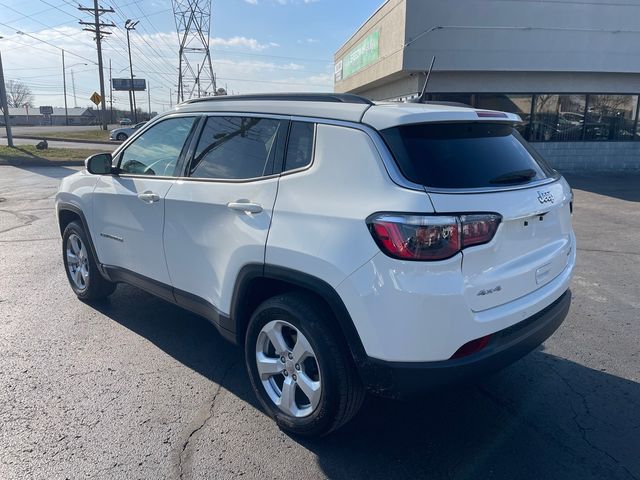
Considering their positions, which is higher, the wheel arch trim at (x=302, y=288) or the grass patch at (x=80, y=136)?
the grass patch at (x=80, y=136)

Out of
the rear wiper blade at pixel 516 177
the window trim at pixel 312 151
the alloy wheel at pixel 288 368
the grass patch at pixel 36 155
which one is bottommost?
the alloy wheel at pixel 288 368

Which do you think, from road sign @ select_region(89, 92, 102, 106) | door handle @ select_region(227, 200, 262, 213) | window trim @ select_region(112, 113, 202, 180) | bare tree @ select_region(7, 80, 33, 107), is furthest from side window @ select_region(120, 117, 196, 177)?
bare tree @ select_region(7, 80, 33, 107)

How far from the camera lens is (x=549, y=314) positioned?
2.83 meters

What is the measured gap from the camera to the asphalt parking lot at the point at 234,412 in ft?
8.52

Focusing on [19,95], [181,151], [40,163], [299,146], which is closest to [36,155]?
[40,163]

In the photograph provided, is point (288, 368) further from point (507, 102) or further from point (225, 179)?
point (507, 102)

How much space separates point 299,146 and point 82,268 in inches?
122

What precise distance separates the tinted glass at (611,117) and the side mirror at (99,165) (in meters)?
16.5

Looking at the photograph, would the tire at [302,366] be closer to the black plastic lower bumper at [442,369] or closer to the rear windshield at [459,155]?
the black plastic lower bumper at [442,369]

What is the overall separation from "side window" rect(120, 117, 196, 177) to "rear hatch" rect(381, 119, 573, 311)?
6.09ft

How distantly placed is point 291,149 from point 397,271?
1033mm

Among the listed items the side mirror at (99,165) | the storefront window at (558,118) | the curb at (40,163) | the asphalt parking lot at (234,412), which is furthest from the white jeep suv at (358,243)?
the curb at (40,163)

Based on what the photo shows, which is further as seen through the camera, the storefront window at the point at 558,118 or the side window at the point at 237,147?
the storefront window at the point at 558,118

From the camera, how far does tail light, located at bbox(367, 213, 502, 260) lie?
2205 millimetres
